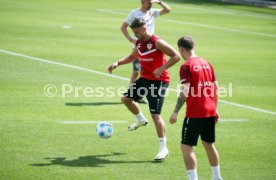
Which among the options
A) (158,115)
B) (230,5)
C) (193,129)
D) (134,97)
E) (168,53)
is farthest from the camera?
(230,5)

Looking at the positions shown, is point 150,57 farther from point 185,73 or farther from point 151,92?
point 185,73

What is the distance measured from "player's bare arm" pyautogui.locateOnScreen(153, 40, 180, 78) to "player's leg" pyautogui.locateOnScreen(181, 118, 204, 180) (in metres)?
1.81

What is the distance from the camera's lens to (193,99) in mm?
9875

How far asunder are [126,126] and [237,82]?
633 centimetres

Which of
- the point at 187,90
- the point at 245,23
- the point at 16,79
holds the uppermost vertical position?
the point at 187,90

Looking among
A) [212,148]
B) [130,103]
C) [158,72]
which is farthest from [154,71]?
[212,148]

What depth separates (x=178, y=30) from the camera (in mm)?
30328

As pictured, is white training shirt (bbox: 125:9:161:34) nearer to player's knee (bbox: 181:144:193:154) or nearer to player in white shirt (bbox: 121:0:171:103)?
player in white shirt (bbox: 121:0:171:103)

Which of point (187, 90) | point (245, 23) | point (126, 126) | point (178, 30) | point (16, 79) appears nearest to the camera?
point (187, 90)

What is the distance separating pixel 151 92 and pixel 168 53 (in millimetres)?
830

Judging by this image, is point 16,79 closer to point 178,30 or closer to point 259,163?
point 259,163

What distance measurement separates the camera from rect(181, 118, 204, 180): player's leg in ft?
32.2

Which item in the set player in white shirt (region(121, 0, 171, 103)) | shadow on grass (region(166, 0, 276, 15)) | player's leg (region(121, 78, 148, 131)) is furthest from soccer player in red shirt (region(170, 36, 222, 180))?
shadow on grass (region(166, 0, 276, 15))

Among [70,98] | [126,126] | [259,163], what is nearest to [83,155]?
[126,126]
